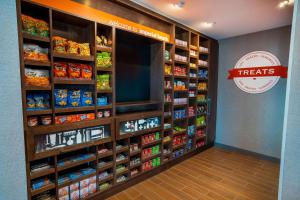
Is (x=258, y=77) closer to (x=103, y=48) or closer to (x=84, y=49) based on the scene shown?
(x=103, y=48)

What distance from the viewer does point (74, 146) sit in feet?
5.68

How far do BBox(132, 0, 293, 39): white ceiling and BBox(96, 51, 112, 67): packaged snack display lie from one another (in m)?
0.85

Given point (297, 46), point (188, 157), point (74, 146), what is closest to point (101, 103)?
point (74, 146)

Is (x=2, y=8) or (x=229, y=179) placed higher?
(x=2, y=8)

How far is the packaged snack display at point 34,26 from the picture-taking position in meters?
1.43

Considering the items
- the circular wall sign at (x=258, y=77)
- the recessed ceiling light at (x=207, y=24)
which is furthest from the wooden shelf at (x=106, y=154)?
the circular wall sign at (x=258, y=77)

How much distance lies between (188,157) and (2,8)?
3.37 meters

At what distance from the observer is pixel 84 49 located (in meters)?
1.79

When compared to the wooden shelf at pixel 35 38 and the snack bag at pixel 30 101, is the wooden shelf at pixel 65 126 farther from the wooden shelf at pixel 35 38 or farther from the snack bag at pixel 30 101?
the wooden shelf at pixel 35 38

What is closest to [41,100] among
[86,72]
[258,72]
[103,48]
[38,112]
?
[38,112]

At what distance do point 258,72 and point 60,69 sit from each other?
3.54 meters

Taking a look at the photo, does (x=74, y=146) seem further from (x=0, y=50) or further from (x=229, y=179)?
(x=229, y=179)

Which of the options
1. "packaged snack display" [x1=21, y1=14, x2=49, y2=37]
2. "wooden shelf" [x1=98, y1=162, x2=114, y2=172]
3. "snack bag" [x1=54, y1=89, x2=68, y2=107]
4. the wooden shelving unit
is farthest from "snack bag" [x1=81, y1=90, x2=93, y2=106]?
"wooden shelf" [x1=98, y1=162, x2=114, y2=172]

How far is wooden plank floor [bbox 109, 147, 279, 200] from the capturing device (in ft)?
6.97
